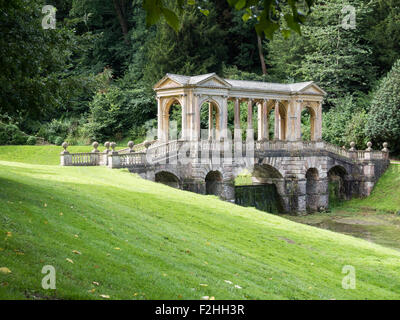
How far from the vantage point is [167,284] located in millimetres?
8977

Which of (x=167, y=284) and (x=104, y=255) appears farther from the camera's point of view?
(x=104, y=255)

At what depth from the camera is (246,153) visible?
37281 millimetres

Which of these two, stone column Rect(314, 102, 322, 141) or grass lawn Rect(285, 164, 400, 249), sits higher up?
stone column Rect(314, 102, 322, 141)

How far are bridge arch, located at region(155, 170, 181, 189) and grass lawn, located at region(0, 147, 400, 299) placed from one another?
12876mm

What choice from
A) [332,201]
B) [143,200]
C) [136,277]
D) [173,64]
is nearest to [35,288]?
[136,277]

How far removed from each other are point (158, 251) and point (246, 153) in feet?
86.3

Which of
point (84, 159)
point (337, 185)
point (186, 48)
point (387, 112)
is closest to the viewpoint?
point (84, 159)

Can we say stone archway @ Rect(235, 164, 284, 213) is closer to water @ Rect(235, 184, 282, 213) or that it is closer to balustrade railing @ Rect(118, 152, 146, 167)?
water @ Rect(235, 184, 282, 213)

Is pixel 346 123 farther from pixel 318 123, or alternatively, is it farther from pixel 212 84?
pixel 212 84

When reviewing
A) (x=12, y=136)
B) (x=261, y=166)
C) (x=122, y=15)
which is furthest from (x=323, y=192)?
(x=122, y=15)

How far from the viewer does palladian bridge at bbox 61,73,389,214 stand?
33.2 m

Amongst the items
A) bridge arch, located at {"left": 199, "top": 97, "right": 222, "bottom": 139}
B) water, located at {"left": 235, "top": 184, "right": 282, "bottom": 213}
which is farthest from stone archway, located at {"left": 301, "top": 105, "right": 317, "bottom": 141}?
bridge arch, located at {"left": 199, "top": 97, "right": 222, "bottom": 139}
